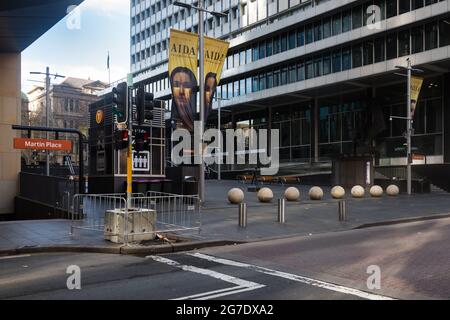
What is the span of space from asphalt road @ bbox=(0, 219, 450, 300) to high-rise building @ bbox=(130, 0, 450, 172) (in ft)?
98.0

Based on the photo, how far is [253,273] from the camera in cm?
892

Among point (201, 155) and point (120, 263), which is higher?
point (201, 155)

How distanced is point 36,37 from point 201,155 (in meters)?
9.09

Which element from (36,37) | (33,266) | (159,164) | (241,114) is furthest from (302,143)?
(33,266)

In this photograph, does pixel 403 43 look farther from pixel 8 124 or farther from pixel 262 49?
pixel 8 124

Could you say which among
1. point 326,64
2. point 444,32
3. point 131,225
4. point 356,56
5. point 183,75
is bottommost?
point 131,225

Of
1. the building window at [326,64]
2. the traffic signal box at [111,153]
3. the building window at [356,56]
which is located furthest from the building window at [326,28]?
the traffic signal box at [111,153]

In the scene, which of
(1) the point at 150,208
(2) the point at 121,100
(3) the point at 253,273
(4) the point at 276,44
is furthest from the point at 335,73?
(3) the point at 253,273

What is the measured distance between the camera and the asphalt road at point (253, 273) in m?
7.37

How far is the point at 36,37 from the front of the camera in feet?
71.6

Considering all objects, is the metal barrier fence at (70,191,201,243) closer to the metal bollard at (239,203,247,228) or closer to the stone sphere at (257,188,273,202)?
the metal bollard at (239,203,247,228)

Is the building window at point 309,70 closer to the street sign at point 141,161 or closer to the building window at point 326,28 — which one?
the building window at point 326,28

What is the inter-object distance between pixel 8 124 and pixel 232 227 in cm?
1417
